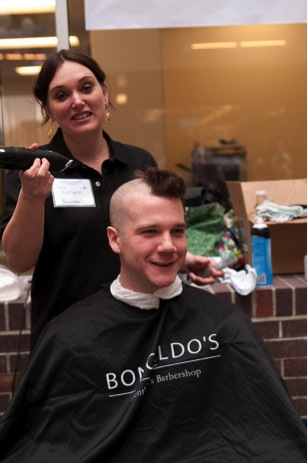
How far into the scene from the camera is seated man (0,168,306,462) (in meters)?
1.55

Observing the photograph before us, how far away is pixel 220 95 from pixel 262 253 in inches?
70.2

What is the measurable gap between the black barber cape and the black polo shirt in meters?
0.12

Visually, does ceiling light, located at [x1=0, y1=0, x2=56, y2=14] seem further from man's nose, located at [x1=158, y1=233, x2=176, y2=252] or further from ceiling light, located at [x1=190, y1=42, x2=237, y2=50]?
man's nose, located at [x1=158, y1=233, x2=176, y2=252]

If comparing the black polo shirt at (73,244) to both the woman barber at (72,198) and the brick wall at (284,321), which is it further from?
the brick wall at (284,321)

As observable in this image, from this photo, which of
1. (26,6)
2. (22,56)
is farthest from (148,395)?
(26,6)

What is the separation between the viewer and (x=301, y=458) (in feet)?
5.00

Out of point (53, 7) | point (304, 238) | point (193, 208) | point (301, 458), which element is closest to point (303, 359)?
point (304, 238)

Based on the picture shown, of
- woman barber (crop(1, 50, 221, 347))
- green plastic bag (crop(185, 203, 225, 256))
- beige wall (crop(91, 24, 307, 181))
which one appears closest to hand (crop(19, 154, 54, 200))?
woman barber (crop(1, 50, 221, 347))

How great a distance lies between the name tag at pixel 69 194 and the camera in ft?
5.98

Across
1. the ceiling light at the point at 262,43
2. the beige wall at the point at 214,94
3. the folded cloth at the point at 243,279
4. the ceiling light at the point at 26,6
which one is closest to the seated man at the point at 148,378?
the folded cloth at the point at 243,279

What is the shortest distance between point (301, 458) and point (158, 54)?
9.82 feet

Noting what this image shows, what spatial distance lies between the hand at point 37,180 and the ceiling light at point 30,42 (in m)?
1.65

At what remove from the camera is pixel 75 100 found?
1752mm

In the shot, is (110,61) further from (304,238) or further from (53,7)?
(304,238)
